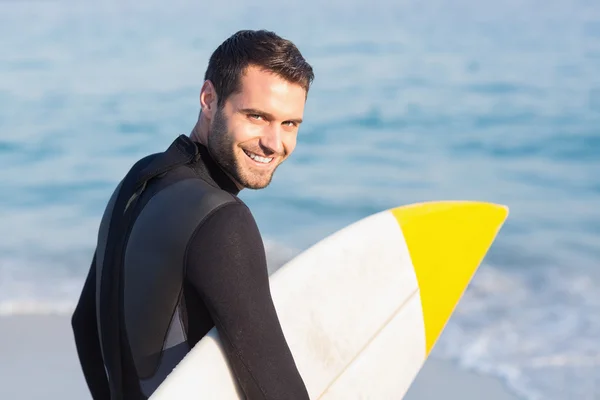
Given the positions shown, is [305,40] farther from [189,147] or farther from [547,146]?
[189,147]

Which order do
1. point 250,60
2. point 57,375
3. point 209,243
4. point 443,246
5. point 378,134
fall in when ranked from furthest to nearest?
point 378,134, point 57,375, point 443,246, point 250,60, point 209,243

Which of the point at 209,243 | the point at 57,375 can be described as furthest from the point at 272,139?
the point at 57,375

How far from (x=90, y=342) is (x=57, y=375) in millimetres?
1712

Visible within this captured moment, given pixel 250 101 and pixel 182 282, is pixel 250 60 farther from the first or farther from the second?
pixel 182 282

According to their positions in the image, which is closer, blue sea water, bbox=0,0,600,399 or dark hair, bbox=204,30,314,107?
dark hair, bbox=204,30,314,107

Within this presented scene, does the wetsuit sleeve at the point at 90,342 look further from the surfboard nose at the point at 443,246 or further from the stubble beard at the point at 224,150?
the surfboard nose at the point at 443,246

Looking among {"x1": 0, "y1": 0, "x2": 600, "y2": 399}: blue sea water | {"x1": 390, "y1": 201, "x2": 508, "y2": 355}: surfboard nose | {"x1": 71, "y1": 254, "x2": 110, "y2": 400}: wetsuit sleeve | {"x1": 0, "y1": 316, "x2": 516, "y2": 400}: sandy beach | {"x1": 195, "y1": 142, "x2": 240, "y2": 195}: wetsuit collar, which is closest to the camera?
{"x1": 195, "y1": 142, "x2": 240, "y2": 195}: wetsuit collar

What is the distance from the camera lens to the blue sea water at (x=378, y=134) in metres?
4.87

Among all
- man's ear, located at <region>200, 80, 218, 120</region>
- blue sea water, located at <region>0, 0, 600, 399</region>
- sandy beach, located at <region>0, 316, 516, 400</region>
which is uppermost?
man's ear, located at <region>200, 80, 218, 120</region>

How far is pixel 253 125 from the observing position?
6.66ft

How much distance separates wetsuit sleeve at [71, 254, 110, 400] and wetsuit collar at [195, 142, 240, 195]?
0.43 m

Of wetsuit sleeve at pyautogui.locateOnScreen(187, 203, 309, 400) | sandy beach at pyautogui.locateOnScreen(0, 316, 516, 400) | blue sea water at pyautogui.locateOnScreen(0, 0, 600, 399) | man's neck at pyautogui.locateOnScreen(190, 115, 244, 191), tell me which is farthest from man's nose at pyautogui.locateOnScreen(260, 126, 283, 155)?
blue sea water at pyautogui.locateOnScreen(0, 0, 600, 399)

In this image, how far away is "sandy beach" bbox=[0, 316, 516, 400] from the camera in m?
3.76

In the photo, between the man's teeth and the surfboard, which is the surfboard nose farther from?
the man's teeth
